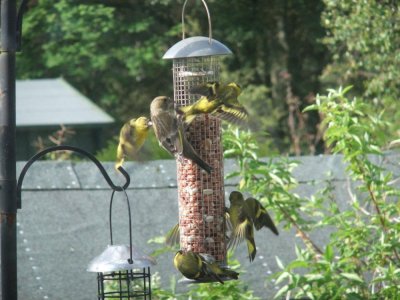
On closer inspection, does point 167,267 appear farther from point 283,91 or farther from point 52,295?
point 283,91

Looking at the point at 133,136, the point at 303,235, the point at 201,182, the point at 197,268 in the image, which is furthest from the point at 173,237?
the point at 303,235

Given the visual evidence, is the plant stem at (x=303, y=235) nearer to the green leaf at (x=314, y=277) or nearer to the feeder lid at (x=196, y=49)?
the green leaf at (x=314, y=277)

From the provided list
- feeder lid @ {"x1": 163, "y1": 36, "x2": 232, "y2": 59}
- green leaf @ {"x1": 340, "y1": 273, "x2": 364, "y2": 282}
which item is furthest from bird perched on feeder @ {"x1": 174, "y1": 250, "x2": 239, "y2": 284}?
green leaf @ {"x1": 340, "y1": 273, "x2": 364, "y2": 282}

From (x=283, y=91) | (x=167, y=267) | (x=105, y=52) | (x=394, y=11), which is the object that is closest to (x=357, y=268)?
(x=167, y=267)

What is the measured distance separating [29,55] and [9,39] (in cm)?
1877

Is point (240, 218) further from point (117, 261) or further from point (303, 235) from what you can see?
point (303, 235)

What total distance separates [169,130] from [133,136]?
1.03 feet

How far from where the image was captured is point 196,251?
13.8ft

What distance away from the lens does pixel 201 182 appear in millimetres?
4277

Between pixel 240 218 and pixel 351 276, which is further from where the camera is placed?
pixel 351 276

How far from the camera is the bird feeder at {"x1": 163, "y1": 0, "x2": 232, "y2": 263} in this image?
4.22m

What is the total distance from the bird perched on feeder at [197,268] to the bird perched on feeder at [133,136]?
529 mm

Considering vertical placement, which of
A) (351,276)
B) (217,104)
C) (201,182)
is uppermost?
(217,104)

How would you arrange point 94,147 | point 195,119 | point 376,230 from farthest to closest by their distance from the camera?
point 94,147
point 376,230
point 195,119
